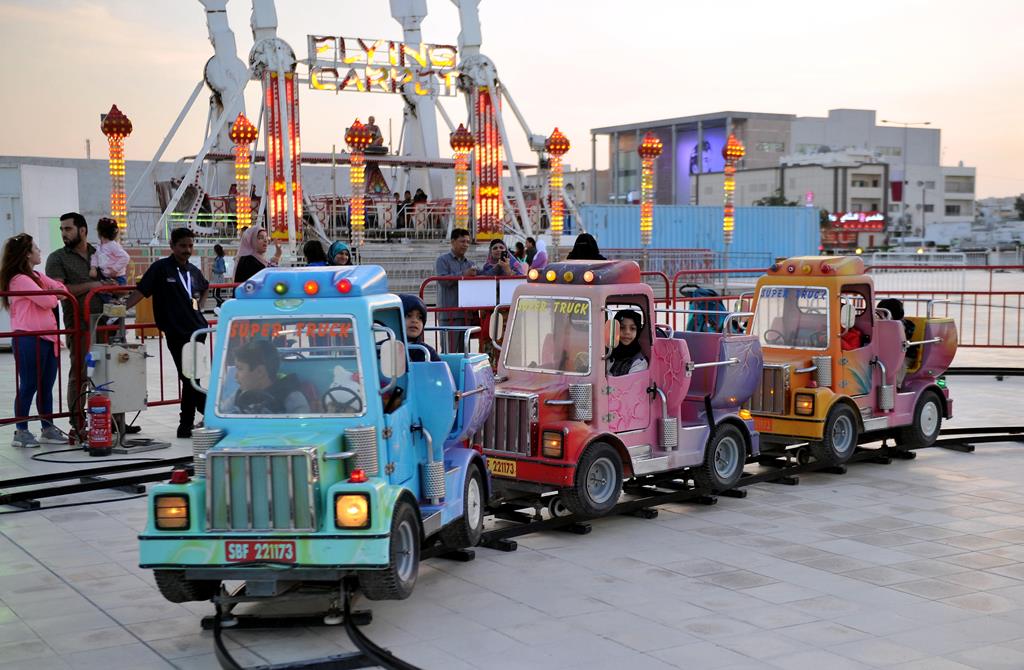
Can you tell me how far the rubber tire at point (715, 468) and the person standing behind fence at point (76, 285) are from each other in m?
6.49

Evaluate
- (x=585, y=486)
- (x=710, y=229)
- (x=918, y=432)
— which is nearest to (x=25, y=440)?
(x=585, y=486)

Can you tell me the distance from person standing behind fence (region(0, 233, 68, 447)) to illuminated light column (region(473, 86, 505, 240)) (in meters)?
26.3

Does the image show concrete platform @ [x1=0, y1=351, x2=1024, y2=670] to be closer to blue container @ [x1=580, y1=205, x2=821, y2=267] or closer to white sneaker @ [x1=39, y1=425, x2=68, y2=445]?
white sneaker @ [x1=39, y1=425, x2=68, y2=445]

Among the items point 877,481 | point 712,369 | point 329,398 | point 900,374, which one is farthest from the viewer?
point 900,374

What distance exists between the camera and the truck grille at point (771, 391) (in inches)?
424

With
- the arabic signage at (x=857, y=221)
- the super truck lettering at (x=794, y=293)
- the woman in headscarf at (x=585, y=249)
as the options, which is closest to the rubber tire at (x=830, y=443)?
the super truck lettering at (x=794, y=293)

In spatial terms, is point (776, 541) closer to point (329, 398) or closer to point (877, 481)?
point (877, 481)

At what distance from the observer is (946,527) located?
28.7ft

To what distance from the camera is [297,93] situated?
35.1 m

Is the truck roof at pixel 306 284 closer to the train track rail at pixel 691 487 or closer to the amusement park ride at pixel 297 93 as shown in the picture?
the train track rail at pixel 691 487

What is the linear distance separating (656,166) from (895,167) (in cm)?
2533

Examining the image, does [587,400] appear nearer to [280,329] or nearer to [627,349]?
[627,349]

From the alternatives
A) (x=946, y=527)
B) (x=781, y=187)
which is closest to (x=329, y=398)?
(x=946, y=527)

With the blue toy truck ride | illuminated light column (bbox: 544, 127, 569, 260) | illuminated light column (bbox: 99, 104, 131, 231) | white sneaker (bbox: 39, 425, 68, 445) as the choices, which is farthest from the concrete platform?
illuminated light column (bbox: 544, 127, 569, 260)
